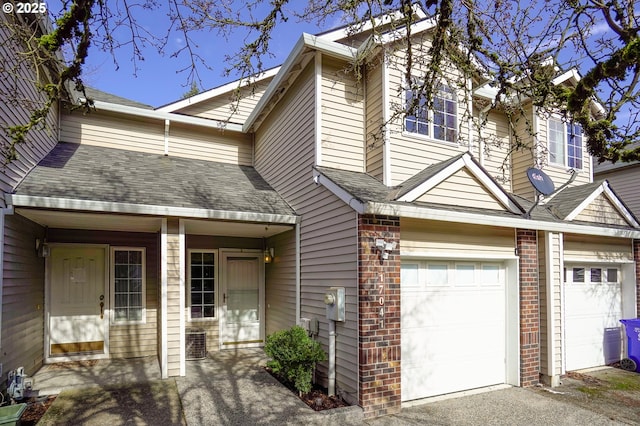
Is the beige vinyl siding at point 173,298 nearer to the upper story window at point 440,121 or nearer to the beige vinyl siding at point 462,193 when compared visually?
the beige vinyl siding at point 462,193

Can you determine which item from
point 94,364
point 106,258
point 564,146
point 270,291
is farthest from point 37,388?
point 564,146

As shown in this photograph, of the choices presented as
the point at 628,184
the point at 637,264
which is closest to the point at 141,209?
the point at 637,264

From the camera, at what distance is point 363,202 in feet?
16.3

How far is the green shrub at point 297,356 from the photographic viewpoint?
218 inches

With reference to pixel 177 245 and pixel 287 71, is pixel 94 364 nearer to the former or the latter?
pixel 177 245

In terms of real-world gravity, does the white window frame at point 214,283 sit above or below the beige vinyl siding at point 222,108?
below

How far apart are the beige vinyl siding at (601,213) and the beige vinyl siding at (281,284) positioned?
5.45 metres

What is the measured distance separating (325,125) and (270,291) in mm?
3982

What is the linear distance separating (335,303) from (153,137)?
6275 millimetres

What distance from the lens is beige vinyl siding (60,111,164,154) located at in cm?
848

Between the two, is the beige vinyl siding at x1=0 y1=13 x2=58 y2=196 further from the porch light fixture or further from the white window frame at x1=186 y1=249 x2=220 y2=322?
the porch light fixture

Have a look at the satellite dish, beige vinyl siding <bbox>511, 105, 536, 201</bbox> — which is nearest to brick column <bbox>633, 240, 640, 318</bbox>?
beige vinyl siding <bbox>511, 105, 536, 201</bbox>

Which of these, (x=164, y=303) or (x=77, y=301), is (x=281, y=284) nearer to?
(x=164, y=303)

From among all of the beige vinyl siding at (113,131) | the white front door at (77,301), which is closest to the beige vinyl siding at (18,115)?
the beige vinyl siding at (113,131)
